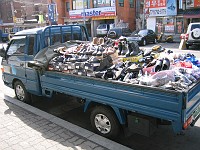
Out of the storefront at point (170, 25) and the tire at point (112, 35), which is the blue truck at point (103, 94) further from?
the storefront at point (170, 25)

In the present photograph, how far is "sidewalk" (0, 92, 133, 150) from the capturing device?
174 inches

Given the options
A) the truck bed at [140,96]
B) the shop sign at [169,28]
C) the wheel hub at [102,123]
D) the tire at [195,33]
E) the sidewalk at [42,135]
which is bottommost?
the sidewalk at [42,135]

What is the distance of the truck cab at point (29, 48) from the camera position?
20.3 ft

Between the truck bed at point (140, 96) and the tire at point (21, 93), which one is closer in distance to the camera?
the truck bed at point (140, 96)

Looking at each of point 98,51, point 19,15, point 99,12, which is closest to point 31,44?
point 98,51

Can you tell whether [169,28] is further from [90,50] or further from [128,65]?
[128,65]

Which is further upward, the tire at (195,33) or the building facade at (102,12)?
the building facade at (102,12)

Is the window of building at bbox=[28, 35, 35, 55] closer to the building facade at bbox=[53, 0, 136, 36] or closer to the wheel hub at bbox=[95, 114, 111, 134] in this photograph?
the wheel hub at bbox=[95, 114, 111, 134]

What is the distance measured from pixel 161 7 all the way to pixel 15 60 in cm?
2502

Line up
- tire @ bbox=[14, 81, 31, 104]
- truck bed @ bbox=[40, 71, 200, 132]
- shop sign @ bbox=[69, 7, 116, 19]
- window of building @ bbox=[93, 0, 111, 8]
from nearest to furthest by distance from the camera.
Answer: truck bed @ bbox=[40, 71, 200, 132], tire @ bbox=[14, 81, 31, 104], shop sign @ bbox=[69, 7, 116, 19], window of building @ bbox=[93, 0, 111, 8]

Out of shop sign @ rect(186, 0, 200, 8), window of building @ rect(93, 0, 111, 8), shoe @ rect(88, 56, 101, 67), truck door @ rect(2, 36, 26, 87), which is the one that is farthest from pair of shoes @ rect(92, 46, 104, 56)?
window of building @ rect(93, 0, 111, 8)

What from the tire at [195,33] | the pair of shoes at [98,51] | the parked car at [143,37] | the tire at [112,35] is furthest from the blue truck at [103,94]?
the tire at [112,35]

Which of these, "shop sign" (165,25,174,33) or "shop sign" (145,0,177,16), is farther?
"shop sign" (165,25,174,33)

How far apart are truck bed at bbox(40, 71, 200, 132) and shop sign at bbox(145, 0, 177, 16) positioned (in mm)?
25617
